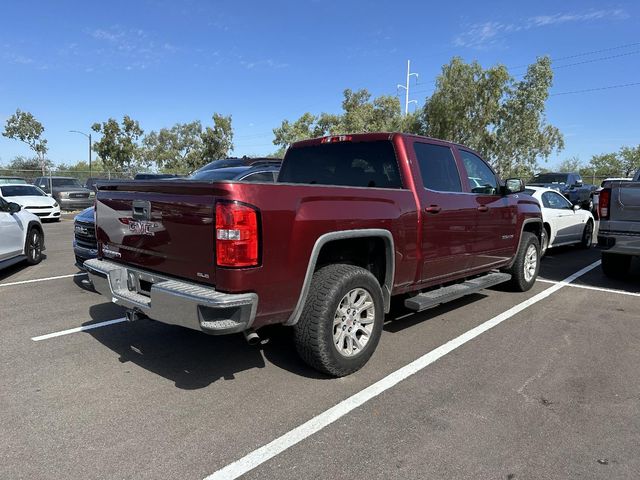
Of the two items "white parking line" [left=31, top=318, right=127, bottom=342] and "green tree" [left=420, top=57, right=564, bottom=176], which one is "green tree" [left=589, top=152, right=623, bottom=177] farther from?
"white parking line" [left=31, top=318, right=127, bottom=342]

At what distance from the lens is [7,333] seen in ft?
16.0

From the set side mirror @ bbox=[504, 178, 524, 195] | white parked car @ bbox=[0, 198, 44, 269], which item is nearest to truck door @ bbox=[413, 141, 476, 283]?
side mirror @ bbox=[504, 178, 524, 195]

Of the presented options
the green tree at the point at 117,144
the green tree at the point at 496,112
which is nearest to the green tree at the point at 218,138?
the green tree at the point at 117,144

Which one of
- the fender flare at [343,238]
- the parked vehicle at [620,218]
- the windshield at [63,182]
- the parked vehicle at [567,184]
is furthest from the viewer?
the windshield at [63,182]

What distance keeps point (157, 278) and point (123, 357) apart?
1160 millimetres

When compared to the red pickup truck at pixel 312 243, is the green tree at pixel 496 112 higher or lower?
higher

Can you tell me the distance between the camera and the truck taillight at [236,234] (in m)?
3.05

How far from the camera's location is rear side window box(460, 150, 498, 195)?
18.2 feet

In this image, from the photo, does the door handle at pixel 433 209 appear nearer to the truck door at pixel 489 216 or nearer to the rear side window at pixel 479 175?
the truck door at pixel 489 216

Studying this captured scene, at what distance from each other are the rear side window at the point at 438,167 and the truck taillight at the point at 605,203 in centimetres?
308

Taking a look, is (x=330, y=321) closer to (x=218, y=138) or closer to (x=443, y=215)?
(x=443, y=215)

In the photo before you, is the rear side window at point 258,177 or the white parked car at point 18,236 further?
the rear side window at point 258,177

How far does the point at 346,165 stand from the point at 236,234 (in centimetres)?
208

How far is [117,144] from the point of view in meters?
51.2
